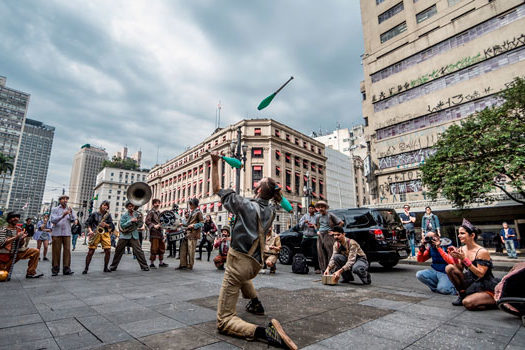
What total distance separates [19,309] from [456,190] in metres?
17.6

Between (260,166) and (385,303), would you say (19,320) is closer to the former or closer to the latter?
(385,303)

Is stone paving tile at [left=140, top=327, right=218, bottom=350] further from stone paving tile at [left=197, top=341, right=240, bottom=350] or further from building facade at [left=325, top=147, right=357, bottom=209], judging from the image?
building facade at [left=325, top=147, right=357, bottom=209]

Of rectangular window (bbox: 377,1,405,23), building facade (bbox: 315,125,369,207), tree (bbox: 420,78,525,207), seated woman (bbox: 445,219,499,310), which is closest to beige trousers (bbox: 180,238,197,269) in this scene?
seated woman (bbox: 445,219,499,310)

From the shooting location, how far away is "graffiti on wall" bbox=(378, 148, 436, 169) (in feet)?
83.5

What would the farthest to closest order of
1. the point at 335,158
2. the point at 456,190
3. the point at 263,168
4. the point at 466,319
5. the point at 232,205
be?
the point at 335,158, the point at 263,168, the point at 456,190, the point at 466,319, the point at 232,205

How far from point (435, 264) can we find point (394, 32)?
33.2 meters

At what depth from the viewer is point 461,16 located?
81.8 feet

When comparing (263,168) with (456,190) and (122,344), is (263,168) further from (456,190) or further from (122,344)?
(122,344)

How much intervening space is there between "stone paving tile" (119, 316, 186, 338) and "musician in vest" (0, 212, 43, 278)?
4.81m

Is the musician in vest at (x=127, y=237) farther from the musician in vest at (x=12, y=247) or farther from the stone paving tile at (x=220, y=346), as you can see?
the stone paving tile at (x=220, y=346)

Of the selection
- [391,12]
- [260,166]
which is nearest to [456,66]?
[391,12]

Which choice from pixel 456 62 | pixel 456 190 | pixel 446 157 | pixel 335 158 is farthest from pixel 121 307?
pixel 335 158

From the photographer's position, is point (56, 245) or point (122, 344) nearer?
point (122, 344)

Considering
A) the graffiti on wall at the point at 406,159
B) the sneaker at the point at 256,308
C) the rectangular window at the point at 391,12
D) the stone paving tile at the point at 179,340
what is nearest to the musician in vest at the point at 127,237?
the sneaker at the point at 256,308
